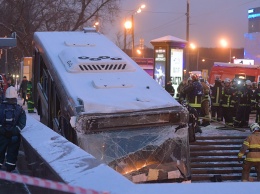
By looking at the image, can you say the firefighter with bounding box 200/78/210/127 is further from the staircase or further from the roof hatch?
the roof hatch

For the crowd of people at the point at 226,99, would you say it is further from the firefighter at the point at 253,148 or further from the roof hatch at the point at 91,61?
the roof hatch at the point at 91,61

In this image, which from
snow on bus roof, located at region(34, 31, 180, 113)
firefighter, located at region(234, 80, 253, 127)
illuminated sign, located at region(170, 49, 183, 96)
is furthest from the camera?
illuminated sign, located at region(170, 49, 183, 96)

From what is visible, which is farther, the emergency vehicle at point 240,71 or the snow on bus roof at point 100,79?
the emergency vehicle at point 240,71

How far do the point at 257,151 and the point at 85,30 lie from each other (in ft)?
15.3

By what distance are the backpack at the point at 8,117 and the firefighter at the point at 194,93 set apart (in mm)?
8716

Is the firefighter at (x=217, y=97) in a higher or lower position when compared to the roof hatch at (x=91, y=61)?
lower

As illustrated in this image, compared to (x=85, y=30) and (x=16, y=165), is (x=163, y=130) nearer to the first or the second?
(x=16, y=165)

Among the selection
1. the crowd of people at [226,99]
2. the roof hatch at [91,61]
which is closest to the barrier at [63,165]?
the roof hatch at [91,61]

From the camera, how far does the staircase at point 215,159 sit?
1276cm

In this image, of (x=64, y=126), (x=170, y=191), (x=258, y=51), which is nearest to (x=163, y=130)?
(x=64, y=126)

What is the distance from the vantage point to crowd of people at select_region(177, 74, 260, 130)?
16.1 m

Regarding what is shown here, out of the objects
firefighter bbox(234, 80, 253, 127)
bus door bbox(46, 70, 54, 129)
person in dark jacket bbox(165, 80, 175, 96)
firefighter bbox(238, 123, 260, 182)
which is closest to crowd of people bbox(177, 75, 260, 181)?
firefighter bbox(234, 80, 253, 127)

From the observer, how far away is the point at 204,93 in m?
17.3

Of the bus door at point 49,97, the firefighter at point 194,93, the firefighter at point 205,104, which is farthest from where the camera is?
the firefighter at point 205,104
